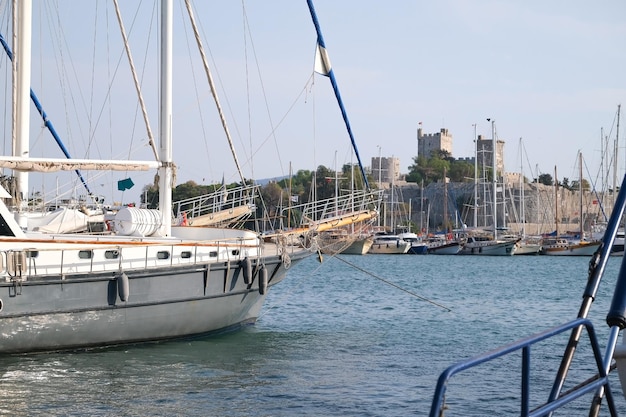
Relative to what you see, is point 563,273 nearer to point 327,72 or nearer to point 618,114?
point 618,114

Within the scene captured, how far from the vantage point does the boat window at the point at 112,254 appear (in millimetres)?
18281

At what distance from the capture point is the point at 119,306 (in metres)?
18.1

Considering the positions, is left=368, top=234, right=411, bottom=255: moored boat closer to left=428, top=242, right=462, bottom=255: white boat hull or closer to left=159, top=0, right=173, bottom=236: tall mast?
left=428, top=242, right=462, bottom=255: white boat hull

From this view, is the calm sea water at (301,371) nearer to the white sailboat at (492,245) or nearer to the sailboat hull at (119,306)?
Answer: the sailboat hull at (119,306)

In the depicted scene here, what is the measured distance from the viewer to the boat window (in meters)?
18.3

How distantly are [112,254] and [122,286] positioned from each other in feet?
2.74

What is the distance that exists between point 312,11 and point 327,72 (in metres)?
1.77

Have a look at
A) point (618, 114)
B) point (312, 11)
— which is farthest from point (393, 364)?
point (618, 114)

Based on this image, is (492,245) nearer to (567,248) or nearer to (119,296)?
(567,248)

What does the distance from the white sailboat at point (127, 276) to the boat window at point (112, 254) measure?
0.02 meters

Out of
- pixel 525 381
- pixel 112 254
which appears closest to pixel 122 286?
pixel 112 254

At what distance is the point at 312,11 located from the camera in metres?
23.2

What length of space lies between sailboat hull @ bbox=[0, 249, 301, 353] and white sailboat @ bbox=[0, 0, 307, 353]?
0.02 m

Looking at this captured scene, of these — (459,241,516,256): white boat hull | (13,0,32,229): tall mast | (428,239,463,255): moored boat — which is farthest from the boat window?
(428,239,463,255): moored boat
